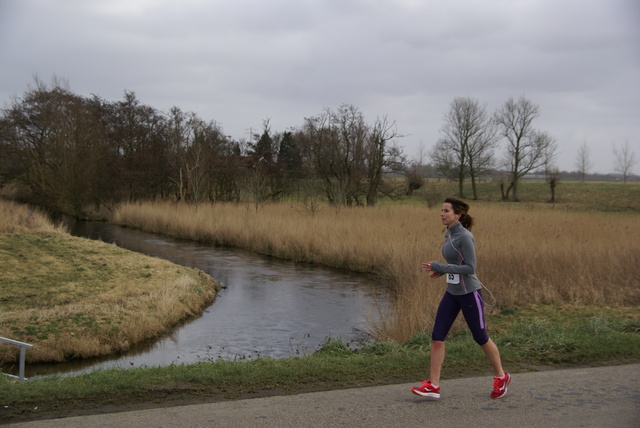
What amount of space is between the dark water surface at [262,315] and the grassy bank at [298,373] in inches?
69.3

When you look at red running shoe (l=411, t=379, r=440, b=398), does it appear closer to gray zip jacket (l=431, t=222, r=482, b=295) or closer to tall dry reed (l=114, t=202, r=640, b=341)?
gray zip jacket (l=431, t=222, r=482, b=295)

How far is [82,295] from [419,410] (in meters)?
11.1

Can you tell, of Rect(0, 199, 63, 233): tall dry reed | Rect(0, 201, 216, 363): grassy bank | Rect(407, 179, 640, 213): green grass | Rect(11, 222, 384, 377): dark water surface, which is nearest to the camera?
Rect(11, 222, 384, 377): dark water surface

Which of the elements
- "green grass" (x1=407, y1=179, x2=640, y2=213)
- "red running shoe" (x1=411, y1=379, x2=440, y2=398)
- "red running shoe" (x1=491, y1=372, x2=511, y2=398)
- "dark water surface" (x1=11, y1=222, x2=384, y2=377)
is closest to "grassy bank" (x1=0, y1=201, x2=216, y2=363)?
"dark water surface" (x1=11, y1=222, x2=384, y2=377)

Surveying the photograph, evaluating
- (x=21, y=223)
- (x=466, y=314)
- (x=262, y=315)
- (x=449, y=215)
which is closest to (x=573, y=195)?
(x=21, y=223)

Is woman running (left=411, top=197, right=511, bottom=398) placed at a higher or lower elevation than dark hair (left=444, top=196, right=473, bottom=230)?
lower

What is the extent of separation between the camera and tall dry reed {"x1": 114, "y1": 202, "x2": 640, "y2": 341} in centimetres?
1201

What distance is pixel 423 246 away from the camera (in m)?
17.1

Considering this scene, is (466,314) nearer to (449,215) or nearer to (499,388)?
(499,388)

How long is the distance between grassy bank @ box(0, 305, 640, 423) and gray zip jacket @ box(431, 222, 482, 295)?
132 cm

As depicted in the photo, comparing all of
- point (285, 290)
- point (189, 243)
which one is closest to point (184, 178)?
point (189, 243)

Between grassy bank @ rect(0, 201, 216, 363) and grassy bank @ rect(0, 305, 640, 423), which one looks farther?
grassy bank @ rect(0, 201, 216, 363)

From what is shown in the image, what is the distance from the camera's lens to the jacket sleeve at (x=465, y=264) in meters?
5.21

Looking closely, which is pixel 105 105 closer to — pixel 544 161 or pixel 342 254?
pixel 342 254
